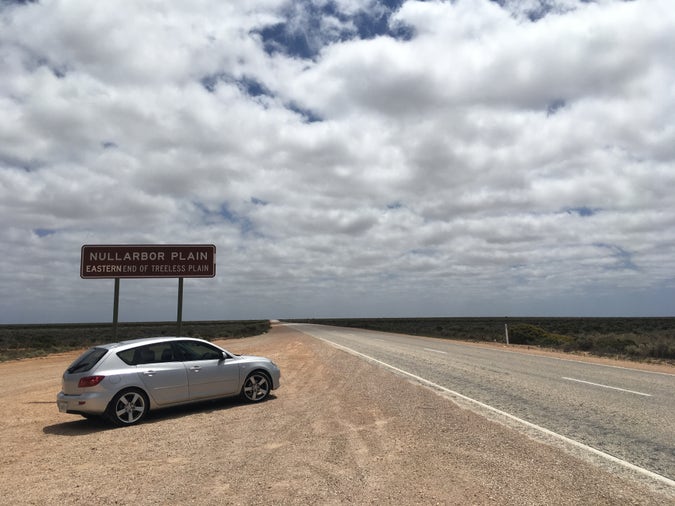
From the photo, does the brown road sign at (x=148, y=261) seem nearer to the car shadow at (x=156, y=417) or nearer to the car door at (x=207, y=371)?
the car shadow at (x=156, y=417)

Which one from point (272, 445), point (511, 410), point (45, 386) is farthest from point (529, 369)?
point (45, 386)

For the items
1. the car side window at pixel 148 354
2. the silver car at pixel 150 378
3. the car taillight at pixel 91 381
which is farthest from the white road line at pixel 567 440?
the car taillight at pixel 91 381

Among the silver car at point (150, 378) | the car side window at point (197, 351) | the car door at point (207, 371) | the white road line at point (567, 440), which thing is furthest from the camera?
the car side window at point (197, 351)

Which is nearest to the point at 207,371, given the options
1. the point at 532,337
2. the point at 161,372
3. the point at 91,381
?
the point at 161,372

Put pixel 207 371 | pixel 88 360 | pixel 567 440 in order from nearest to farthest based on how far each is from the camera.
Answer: pixel 567 440 < pixel 88 360 < pixel 207 371

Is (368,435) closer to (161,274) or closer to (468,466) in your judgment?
(468,466)

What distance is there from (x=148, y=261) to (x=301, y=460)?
545 inches

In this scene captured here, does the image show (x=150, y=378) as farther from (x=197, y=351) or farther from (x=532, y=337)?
(x=532, y=337)

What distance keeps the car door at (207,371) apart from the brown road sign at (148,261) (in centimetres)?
877

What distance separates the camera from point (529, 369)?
15898 mm

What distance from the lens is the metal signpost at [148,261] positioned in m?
18.0

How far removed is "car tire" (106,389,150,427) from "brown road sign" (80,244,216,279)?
986 centimetres

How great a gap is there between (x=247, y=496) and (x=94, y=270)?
15050 mm

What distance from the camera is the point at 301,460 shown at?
20.7 ft
